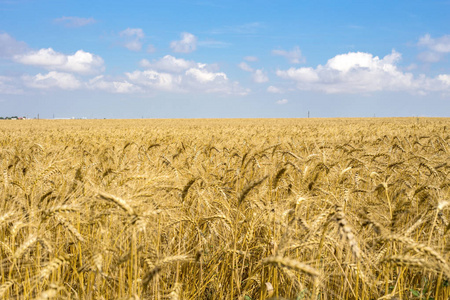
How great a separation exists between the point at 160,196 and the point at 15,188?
1.18 meters

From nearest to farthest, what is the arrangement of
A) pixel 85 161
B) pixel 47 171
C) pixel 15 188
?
pixel 47 171 < pixel 15 188 < pixel 85 161

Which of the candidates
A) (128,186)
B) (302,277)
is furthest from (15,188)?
(302,277)

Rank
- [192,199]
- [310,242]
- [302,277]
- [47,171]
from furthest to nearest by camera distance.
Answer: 1. [192,199]
2. [47,171]
3. [302,277]
4. [310,242]

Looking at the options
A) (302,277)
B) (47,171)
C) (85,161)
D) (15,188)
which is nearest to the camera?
(302,277)

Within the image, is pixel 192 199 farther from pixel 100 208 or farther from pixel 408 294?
pixel 408 294

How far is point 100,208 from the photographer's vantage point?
7.59ft

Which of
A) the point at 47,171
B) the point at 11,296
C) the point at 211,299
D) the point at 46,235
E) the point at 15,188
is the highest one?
the point at 47,171

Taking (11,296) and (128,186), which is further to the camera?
(128,186)

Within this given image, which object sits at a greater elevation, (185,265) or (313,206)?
(313,206)

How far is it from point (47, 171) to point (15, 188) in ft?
1.47

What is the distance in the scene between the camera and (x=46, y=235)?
7.03ft

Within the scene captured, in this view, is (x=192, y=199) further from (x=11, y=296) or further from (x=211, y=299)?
(x=11, y=296)

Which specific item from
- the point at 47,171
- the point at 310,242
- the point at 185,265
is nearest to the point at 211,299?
the point at 185,265

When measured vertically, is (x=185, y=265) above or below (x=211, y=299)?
above
